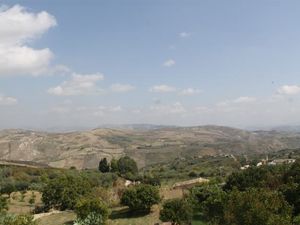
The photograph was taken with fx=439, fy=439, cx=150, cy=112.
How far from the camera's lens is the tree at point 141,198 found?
5553cm

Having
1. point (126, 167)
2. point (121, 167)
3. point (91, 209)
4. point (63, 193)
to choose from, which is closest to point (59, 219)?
point (63, 193)

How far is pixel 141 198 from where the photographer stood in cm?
5562

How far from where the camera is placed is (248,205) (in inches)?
1163

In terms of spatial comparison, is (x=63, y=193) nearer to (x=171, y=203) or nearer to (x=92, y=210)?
(x=92, y=210)

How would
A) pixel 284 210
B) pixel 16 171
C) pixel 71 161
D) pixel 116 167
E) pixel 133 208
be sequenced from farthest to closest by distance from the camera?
pixel 71 161, pixel 116 167, pixel 16 171, pixel 133 208, pixel 284 210

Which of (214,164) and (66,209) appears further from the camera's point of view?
(214,164)

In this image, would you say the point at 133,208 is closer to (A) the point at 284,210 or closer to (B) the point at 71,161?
(A) the point at 284,210

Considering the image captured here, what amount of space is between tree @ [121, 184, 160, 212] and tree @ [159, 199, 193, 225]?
7874mm

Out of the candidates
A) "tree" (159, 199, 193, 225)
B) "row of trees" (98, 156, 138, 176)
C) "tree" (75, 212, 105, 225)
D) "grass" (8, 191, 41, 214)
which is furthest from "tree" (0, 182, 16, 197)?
"tree" (159, 199, 193, 225)

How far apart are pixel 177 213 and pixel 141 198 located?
9.63 m

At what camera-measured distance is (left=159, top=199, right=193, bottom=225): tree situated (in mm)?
46850

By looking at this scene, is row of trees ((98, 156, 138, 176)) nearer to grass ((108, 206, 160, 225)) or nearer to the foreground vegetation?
the foreground vegetation

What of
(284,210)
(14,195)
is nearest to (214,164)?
(14,195)

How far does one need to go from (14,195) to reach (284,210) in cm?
6139
